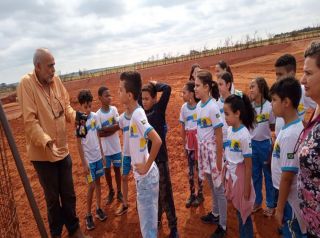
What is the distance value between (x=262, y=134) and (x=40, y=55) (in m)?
3.10

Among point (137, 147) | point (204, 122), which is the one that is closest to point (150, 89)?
point (204, 122)

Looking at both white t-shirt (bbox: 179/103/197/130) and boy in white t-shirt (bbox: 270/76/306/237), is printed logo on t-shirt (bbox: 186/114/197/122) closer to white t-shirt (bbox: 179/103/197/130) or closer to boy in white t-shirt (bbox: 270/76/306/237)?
white t-shirt (bbox: 179/103/197/130)

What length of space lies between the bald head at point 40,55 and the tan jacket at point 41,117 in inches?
7.2

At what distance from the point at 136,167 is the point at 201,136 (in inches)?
50.4

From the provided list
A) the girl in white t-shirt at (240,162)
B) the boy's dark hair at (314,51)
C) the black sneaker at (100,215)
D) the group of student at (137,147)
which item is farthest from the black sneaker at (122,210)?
the boy's dark hair at (314,51)

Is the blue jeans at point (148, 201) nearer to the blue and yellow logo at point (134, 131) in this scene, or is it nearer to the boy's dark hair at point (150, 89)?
the blue and yellow logo at point (134, 131)

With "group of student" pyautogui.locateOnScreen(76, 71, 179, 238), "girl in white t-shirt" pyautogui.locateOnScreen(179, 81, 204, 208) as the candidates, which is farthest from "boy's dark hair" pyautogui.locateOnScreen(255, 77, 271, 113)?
"group of student" pyautogui.locateOnScreen(76, 71, 179, 238)

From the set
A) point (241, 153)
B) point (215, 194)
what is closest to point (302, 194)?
point (241, 153)

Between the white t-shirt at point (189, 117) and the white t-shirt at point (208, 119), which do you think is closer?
the white t-shirt at point (208, 119)

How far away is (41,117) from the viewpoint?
363 cm

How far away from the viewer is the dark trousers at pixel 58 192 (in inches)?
149

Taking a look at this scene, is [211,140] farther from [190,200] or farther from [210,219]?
[190,200]

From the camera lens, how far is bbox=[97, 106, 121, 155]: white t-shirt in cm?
473

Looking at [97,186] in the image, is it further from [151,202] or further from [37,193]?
[37,193]
